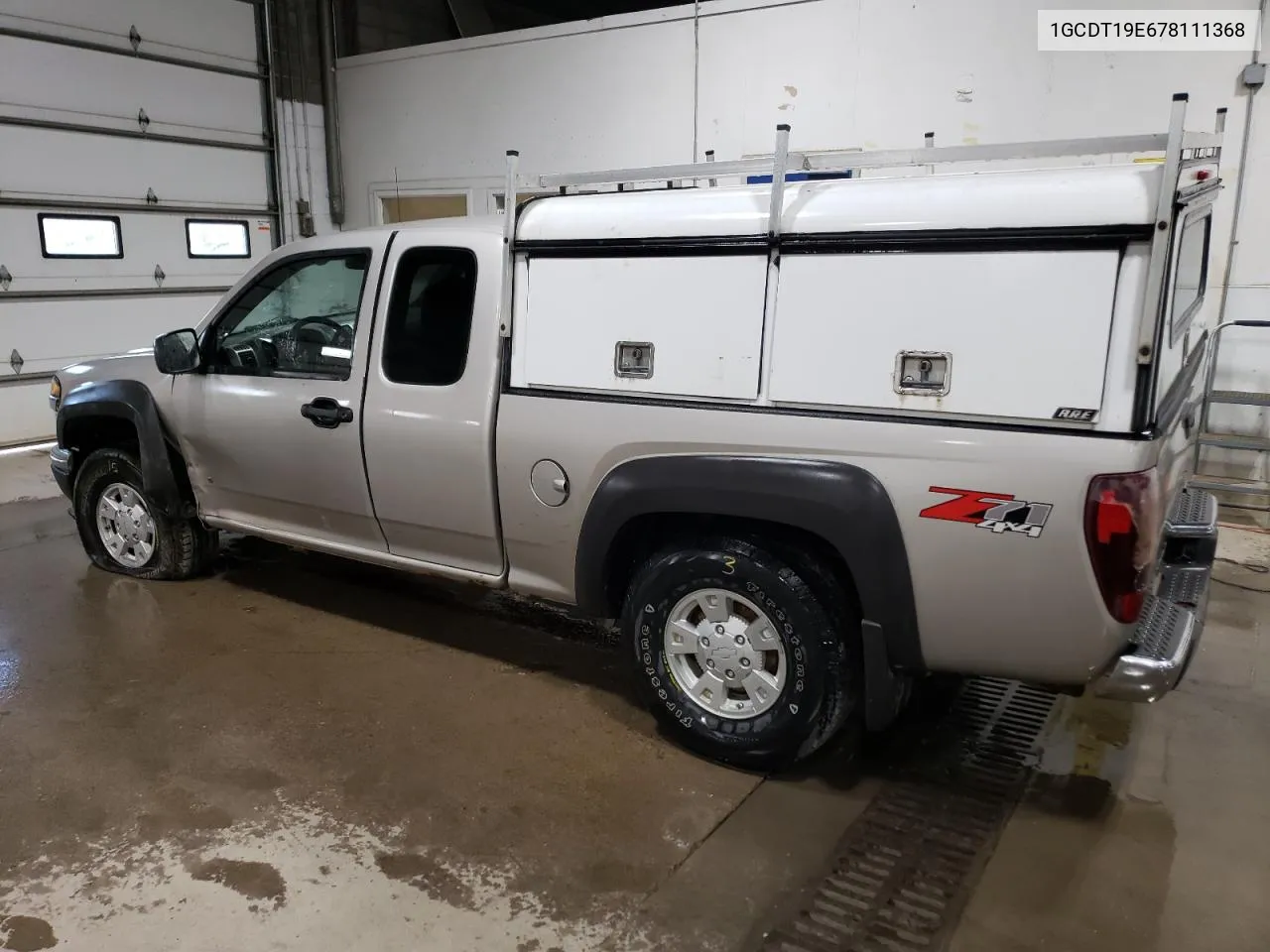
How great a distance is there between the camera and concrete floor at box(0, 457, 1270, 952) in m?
2.45

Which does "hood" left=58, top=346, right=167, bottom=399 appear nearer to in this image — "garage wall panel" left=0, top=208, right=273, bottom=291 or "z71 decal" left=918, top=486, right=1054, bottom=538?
"z71 decal" left=918, top=486, right=1054, bottom=538

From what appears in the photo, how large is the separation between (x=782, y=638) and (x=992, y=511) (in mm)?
778

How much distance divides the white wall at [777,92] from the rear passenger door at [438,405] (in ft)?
16.0

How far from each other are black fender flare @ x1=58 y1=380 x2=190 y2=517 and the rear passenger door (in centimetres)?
136

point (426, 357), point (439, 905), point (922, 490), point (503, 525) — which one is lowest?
point (439, 905)

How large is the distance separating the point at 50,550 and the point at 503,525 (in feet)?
11.9

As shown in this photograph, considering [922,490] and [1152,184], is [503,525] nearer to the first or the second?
[922,490]

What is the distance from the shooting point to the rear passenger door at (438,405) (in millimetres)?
3424

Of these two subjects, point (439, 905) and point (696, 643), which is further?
point (696, 643)

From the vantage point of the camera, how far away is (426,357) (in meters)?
3.60

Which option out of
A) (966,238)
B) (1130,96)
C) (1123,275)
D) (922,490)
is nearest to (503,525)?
(922,490)

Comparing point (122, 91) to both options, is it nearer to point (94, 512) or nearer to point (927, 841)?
point (94, 512)

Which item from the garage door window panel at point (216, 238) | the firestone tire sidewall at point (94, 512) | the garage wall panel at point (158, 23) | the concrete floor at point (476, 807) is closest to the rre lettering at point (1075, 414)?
the concrete floor at point (476, 807)

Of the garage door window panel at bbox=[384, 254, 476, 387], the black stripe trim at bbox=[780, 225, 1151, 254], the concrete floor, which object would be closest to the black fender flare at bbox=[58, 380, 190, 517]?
the concrete floor
